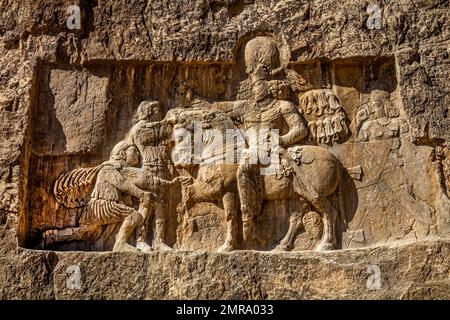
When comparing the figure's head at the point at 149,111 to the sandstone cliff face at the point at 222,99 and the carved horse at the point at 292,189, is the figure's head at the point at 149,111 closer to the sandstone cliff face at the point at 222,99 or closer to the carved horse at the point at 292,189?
the sandstone cliff face at the point at 222,99

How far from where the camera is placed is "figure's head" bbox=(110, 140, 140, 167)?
663 cm

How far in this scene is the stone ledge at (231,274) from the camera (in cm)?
616

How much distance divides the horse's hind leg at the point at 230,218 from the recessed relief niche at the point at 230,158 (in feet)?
0.04

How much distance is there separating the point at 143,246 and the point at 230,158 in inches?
Result: 41.7

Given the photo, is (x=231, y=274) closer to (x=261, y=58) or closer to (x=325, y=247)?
(x=325, y=247)

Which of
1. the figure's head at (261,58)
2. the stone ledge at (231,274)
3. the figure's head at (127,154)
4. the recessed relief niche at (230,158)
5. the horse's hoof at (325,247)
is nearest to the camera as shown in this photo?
the stone ledge at (231,274)

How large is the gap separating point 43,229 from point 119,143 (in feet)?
3.23

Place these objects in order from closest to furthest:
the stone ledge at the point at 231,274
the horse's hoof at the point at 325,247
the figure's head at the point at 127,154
→ the stone ledge at the point at 231,274 < the horse's hoof at the point at 325,247 < the figure's head at the point at 127,154

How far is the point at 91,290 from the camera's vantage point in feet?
20.4

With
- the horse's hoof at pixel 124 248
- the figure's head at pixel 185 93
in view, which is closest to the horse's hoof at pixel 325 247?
the horse's hoof at pixel 124 248

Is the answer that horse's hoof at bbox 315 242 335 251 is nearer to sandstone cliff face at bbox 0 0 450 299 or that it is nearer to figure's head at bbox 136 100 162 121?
sandstone cliff face at bbox 0 0 450 299

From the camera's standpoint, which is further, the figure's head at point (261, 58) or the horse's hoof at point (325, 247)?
the figure's head at point (261, 58)
